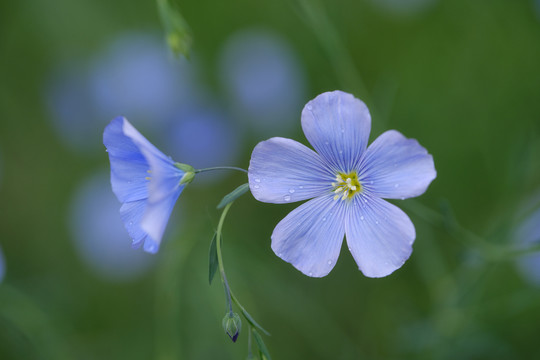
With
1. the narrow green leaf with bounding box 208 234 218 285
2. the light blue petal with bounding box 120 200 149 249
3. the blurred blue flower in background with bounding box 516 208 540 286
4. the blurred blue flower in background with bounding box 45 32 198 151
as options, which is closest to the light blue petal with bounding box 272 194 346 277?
the narrow green leaf with bounding box 208 234 218 285

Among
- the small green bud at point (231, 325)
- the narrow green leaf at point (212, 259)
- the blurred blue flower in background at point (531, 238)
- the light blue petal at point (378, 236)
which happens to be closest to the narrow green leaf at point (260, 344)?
the small green bud at point (231, 325)

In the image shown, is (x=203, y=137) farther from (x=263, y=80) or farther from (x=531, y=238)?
(x=531, y=238)

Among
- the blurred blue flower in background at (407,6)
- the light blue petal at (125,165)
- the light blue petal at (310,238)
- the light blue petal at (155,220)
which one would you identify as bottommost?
the light blue petal at (310,238)

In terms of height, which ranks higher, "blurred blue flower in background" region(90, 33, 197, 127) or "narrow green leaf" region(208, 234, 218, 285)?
"blurred blue flower in background" region(90, 33, 197, 127)

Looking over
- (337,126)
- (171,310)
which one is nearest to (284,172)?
(337,126)

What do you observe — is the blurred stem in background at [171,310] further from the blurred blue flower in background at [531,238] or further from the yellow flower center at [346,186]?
the blurred blue flower in background at [531,238]

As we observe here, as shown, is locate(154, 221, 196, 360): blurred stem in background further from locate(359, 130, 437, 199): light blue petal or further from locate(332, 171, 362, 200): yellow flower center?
locate(359, 130, 437, 199): light blue petal
